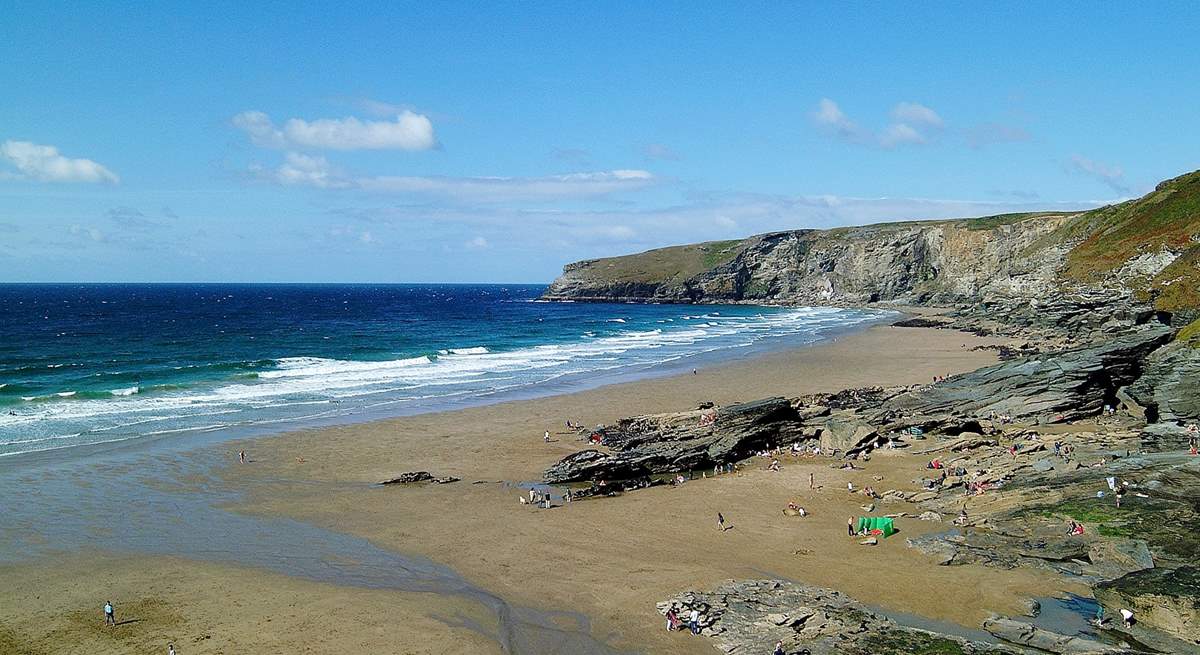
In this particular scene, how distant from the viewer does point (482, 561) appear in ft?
70.5

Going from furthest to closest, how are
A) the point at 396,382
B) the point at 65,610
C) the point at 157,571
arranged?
the point at 396,382 → the point at 157,571 → the point at 65,610

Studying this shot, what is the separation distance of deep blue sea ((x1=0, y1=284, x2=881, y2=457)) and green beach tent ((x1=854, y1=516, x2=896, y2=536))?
28594mm

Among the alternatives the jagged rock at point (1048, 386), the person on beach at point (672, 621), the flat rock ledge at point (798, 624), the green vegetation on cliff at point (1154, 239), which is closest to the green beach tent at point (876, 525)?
the flat rock ledge at point (798, 624)

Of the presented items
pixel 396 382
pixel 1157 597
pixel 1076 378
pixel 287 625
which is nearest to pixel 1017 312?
pixel 1076 378

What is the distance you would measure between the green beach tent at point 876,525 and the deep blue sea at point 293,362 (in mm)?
28594

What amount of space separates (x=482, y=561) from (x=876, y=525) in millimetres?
12522

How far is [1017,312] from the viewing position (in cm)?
8556

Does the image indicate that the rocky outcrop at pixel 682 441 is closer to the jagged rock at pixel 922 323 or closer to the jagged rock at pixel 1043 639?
the jagged rock at pixel 1043 639

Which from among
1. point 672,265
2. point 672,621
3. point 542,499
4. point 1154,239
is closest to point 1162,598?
point 672,621

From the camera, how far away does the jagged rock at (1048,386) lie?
33219 millimetres

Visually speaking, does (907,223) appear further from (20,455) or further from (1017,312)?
(20,455)

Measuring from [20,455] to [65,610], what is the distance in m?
18.7

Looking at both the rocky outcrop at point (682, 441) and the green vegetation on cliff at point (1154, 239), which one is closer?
the rocky outcrop at point (682, 441)

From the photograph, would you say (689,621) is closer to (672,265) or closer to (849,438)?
(849,438)
